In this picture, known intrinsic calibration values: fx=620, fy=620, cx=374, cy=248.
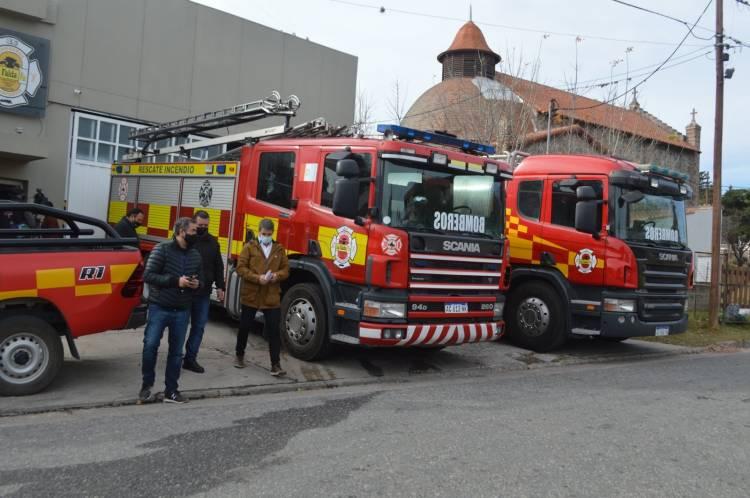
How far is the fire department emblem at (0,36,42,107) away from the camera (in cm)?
1234

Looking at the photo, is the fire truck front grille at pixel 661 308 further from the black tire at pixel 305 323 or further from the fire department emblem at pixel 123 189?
the fire department emblem at pixel 123 189

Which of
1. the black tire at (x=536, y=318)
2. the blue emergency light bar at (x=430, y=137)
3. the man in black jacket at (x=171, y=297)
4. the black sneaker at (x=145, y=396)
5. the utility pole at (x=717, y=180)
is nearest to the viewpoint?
the man in black jacket at (x=171, y=297)

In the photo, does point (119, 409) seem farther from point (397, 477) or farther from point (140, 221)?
point (140, 221)

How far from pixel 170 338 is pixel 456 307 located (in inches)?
131

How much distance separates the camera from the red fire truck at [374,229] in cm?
693

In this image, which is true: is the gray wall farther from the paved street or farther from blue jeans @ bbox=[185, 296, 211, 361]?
the paved street

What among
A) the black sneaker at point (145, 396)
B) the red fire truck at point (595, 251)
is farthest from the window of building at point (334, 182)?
the red fire truck at point (595, 251)

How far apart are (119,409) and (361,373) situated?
9.58ft

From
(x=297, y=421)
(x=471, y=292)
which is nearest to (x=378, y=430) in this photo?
(x=297, y=421)

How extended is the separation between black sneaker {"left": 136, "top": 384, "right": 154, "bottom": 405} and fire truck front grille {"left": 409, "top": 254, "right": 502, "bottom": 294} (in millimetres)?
2923

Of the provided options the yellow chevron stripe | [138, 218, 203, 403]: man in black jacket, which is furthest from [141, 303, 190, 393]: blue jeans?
the yellow chevron stripe

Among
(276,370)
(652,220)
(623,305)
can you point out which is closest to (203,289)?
(276,370)

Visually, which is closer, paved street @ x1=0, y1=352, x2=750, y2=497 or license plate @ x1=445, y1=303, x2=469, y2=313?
paved street @ x1=0, y1=352, x2=750, y2=497

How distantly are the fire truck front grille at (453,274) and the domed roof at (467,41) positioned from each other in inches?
1361
